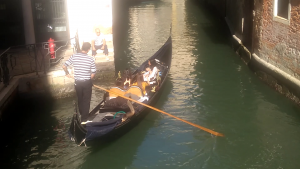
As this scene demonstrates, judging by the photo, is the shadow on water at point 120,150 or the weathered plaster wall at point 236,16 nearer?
the shadow on water at point 120,150

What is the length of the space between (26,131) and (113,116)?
1.41 meters

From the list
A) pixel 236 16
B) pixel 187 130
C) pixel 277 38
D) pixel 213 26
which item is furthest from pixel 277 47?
pixel 213 26

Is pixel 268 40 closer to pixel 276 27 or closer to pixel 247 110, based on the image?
pixel 276 27

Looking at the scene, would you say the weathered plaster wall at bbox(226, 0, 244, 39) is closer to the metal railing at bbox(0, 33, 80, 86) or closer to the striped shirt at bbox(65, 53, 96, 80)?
the metal railing at bbox(0, 33, 80, 86)

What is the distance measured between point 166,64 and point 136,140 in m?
2.78

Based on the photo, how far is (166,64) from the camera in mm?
7562

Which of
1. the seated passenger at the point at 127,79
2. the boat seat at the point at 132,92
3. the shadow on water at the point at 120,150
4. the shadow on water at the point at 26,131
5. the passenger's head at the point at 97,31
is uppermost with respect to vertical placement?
the passenger's head at the point at 97,31

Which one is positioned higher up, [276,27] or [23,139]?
[276,27]

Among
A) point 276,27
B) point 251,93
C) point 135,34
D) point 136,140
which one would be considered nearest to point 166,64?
point 251,93

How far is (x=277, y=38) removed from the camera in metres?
6.99

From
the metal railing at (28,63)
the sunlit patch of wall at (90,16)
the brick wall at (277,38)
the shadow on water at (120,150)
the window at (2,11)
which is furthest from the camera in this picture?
the window at (2,11)

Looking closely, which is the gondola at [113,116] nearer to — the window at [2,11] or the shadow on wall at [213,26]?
the window at [2,11]

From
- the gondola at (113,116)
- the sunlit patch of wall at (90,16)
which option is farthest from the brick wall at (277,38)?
the sunlit patch of wall at (90,16)

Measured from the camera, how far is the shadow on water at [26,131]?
15.2 feet
